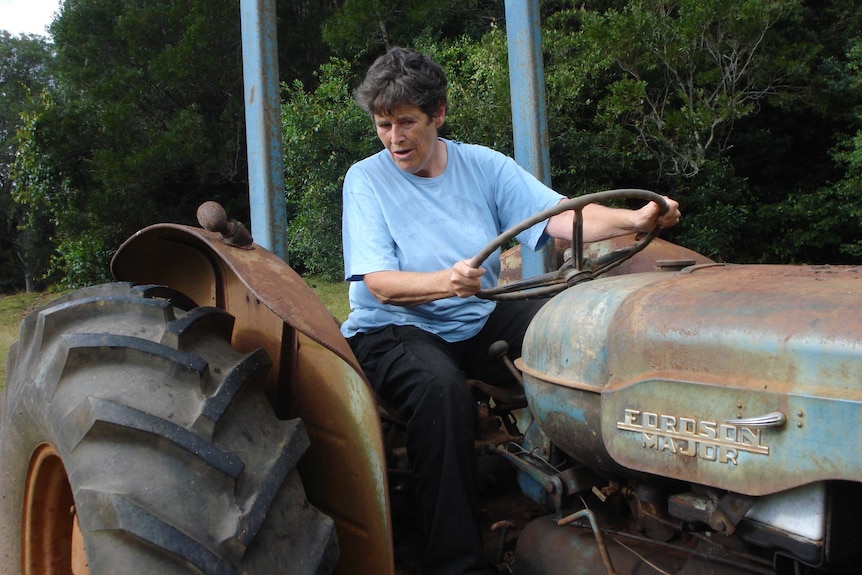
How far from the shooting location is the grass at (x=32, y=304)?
8009 mm

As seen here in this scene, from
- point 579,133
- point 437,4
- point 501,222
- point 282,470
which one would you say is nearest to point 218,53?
point 437,4

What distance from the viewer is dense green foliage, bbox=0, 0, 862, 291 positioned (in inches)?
344

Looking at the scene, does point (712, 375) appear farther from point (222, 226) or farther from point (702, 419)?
point (222, 226)

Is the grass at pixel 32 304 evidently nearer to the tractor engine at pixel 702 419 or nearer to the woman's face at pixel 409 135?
the woman's face at pixel 409 135

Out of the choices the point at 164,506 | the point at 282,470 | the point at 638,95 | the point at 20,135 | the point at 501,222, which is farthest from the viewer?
the point at 20,135

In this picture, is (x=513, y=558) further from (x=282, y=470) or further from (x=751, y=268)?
(x=751, y=268)

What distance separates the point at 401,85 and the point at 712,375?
1.19 meters

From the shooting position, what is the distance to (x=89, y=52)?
14523mm

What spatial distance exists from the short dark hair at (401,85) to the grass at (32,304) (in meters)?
4.56

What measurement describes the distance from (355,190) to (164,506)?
105 centimetres

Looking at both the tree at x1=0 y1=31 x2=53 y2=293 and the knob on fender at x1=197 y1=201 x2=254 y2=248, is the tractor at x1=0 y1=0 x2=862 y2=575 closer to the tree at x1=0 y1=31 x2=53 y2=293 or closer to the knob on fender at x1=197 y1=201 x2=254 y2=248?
the knob on fender at x1=197 y1=201 x2=254 y2=248

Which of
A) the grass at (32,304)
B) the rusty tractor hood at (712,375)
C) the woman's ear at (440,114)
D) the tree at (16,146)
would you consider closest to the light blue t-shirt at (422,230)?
the woman's ear at (440,114)

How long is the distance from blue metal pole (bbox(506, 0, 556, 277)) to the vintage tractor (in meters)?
0.62

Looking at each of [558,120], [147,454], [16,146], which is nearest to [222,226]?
[147,454]
